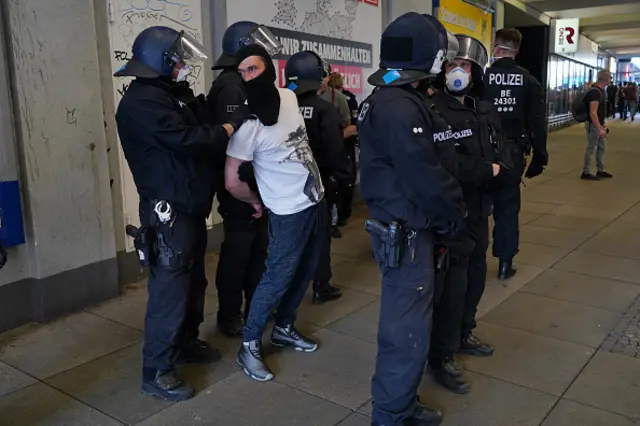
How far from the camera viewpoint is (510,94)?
4750mm

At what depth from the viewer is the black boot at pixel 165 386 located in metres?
2.97

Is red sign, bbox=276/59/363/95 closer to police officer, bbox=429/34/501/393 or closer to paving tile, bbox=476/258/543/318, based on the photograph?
paving tile, bbox=476/258/543/318

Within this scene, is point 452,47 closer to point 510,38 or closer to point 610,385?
point 610,385

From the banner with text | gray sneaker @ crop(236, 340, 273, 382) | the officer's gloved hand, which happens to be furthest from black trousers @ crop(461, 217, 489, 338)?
the banner with text

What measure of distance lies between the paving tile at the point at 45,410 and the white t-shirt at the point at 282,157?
137 cm

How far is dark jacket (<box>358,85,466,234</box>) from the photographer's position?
2.26 m

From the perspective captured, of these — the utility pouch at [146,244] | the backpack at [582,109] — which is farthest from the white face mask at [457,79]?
the backpack at [582,109]

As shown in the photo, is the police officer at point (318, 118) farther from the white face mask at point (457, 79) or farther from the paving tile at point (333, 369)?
the white face mask at point (457, 79)

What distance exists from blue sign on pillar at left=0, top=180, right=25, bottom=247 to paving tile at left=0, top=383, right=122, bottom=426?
109cm

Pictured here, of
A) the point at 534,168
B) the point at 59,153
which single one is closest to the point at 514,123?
the point at 534,168

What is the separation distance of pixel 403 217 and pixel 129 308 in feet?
8.53

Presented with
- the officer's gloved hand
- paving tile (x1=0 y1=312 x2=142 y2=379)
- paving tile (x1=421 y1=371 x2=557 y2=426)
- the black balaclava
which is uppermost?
the black balaclava

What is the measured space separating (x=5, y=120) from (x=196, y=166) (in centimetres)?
158

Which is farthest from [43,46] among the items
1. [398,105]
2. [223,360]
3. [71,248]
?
[398,105]
